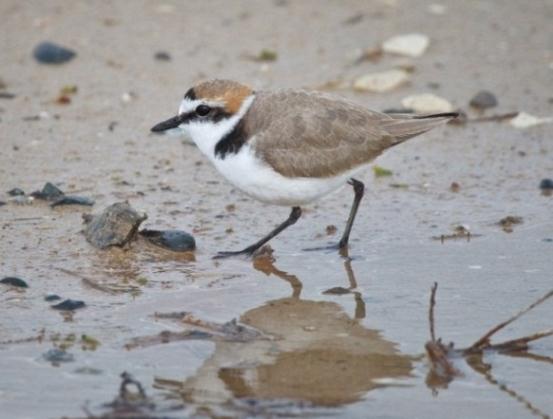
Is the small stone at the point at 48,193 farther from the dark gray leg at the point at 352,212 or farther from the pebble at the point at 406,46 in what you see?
the pebble at the point at 406,46

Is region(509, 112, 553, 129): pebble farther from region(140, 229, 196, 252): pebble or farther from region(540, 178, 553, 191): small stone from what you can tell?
region(140, 229, 196, 252): pebble

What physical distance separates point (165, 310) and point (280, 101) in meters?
1.78

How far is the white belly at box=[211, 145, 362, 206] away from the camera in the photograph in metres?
6.89

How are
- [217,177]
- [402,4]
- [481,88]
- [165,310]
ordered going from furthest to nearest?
[402,4], [481,88], [217,177], [165,310]

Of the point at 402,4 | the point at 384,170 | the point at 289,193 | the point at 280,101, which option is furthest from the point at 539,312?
the point at 402,4

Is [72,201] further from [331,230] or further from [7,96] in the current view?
[7,96]

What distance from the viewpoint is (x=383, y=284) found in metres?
6.76

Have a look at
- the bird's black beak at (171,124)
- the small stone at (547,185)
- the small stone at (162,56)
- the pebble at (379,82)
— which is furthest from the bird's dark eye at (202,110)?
the small stone at (162,56)

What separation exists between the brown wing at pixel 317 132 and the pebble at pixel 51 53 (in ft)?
13.9

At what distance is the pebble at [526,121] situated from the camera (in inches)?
391

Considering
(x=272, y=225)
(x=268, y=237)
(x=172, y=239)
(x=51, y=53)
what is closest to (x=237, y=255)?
(x=268, y=237)

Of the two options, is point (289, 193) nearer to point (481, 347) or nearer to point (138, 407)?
point (481, 347)

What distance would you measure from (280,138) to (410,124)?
1.11 meters

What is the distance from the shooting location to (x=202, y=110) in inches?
281
